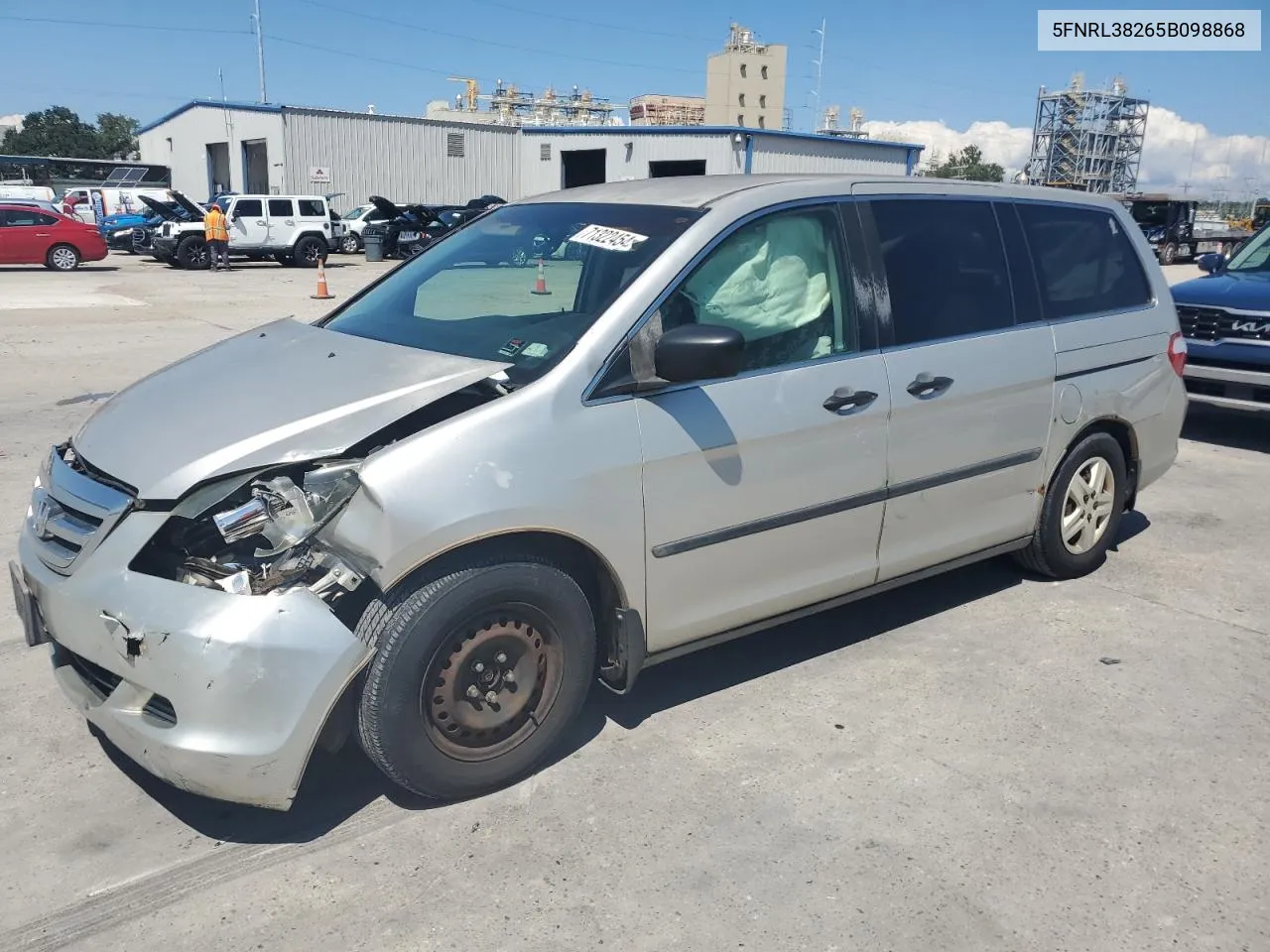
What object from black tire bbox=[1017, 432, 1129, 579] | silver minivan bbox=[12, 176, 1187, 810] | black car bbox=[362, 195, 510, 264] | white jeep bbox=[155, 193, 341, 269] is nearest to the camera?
silver minivan bbox=[12, 176, 1187, 810]

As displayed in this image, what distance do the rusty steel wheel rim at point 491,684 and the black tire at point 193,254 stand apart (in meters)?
26.6

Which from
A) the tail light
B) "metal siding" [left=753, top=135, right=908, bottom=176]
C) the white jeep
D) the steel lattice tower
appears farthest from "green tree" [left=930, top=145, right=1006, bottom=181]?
the tail light

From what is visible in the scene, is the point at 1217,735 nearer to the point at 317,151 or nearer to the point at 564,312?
the point at 564,312

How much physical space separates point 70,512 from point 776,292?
7.96 ft

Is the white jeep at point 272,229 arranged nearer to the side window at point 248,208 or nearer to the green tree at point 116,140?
the side window at point 248,208

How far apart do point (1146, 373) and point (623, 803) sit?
11.5 feet

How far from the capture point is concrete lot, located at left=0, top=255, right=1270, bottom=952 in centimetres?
260

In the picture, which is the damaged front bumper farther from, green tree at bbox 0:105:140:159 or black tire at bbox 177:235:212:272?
green tree at bbox 0:105:140:159

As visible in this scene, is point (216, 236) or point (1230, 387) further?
point (216, 236)

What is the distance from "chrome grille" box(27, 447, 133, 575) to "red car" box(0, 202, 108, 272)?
2482 centimetres

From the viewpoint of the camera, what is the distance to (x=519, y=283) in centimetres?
386

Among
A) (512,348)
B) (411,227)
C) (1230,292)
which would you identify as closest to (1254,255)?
(1230,292)

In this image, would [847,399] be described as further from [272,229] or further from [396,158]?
[396,158]

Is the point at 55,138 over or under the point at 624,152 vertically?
over
